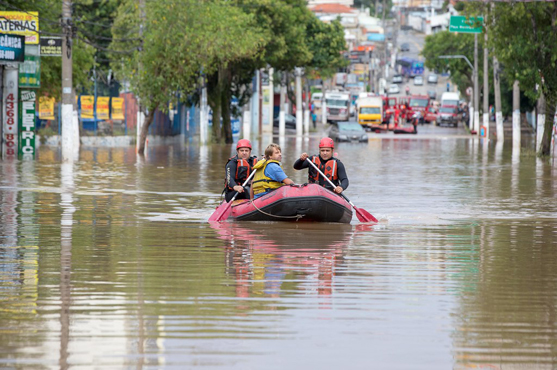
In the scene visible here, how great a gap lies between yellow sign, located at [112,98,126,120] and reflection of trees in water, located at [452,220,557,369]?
142ft

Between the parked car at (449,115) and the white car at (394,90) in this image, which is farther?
the white car at (394,90)

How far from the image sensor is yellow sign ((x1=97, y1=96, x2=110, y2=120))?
54.8 metres

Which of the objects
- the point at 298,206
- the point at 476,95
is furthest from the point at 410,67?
the point at 298,206

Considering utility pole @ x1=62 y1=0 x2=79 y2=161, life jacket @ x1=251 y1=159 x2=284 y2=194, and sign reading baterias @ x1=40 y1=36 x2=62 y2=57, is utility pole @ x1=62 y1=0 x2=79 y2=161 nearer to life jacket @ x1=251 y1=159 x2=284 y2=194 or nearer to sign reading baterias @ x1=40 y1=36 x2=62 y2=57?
sign reading baterias @ x1=40 y1=36 x2=62 y2=57

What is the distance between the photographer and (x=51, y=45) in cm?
3512

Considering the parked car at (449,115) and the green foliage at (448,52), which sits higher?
the green foliage at (448,52)

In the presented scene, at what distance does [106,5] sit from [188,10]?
21.4 metres

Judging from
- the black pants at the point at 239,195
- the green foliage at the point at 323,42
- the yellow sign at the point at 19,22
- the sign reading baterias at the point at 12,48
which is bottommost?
the black pants at the point at 239,195

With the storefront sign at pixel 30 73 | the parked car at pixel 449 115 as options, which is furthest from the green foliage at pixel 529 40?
the parked car at pixel 449 115

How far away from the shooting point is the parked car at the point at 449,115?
103 meters

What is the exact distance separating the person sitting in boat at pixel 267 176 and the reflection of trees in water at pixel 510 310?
351cm

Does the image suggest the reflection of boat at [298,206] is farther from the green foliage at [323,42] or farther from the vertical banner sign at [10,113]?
the green foliage at [323,42]

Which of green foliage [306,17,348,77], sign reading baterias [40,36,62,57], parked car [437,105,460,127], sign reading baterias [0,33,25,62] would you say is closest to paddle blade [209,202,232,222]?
sign reading baterias [0,33,25,62]

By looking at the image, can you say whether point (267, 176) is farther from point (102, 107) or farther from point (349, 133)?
point (349, 133)
